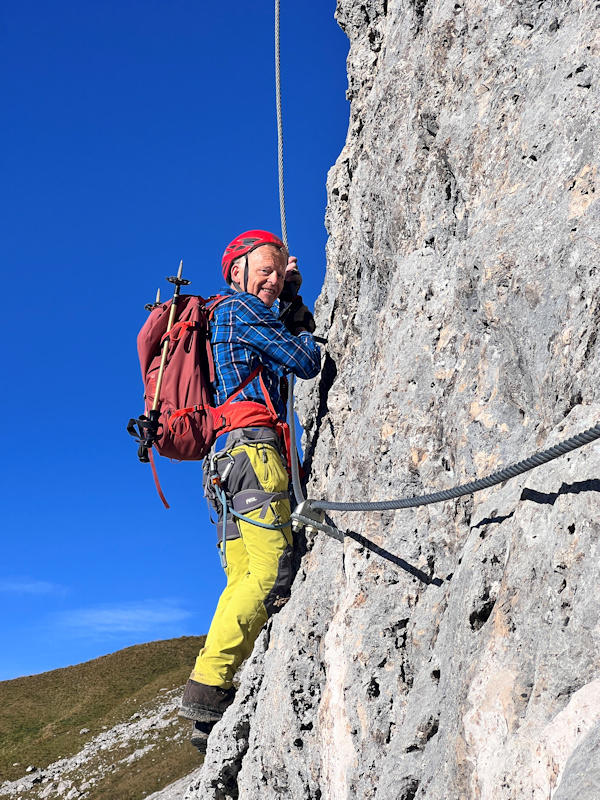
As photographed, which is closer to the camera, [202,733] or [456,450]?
[456,450]

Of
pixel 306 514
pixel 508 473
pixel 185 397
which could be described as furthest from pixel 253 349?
pixel 508 473

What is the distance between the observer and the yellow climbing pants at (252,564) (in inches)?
322

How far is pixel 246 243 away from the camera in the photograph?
987cm

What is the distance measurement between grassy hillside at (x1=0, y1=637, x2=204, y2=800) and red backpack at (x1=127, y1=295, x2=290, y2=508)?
14.9m

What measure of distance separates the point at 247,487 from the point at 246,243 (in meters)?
3.53

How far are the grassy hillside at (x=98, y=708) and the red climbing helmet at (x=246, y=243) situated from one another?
51.9 feet

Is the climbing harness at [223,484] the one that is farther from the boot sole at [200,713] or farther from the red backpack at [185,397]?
the boot sole at [200,713]

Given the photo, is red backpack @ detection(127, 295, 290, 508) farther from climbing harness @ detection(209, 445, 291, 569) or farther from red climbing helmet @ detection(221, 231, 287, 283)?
red climbing helmet @ detection(221, 231, 287, 283)

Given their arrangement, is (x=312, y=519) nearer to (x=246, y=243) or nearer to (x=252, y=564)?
(x=252, y=564)

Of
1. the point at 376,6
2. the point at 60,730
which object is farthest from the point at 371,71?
the point at 60,730

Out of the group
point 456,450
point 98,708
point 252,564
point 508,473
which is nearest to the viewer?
point 508,473

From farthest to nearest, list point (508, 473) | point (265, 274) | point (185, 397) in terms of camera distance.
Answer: point (265, 274) → point (185, 397) → point (508, 473)

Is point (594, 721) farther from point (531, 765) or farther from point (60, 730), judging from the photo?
point (60, 730)

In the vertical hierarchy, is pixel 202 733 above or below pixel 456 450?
below
